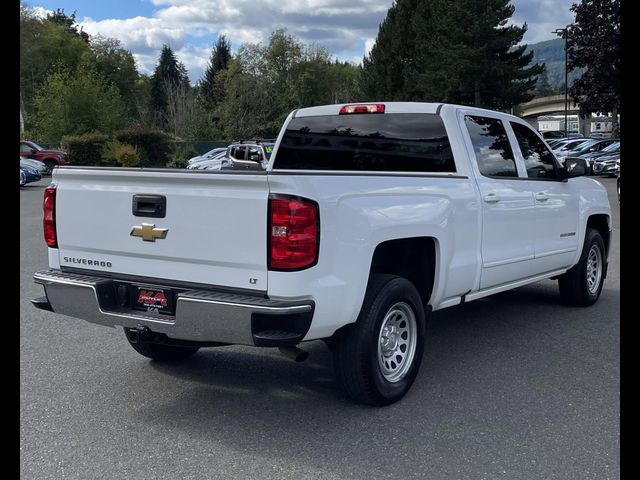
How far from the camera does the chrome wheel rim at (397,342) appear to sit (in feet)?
15.8

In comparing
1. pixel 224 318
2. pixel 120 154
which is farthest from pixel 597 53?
pixel 224 318

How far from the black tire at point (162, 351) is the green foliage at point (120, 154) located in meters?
30.6

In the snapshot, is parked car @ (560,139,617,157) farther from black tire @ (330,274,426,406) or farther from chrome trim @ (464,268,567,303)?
black tire @ (330,274,426,406)

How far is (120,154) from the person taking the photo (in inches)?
1423

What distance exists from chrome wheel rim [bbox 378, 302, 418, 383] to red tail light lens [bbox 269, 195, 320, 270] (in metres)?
0.97

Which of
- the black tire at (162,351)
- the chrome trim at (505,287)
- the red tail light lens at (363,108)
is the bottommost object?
the black tire at (162,351)

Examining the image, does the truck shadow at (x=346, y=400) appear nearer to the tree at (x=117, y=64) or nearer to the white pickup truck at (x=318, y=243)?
the white pickup truck at (x=318, y=243)

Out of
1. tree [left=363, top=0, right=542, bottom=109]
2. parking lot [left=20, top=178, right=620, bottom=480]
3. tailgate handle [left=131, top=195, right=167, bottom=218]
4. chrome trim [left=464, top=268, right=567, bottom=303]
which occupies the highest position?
tree [left=363, top=0, right=542, bottom=109]

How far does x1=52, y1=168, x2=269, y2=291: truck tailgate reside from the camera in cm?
408

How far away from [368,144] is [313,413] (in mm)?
2504

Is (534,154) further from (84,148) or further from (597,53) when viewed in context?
(597,53)

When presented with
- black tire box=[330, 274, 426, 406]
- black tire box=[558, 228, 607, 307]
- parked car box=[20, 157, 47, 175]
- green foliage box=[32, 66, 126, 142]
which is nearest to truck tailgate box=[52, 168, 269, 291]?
black tire box=[330, 274, 426, 406]

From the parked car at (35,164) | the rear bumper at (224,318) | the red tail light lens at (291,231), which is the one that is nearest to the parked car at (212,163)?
the parked car at (35,164)

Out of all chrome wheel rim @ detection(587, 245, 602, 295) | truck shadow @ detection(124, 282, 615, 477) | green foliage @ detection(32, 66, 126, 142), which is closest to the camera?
truck shadow @ detection(124, 282, 615, 477)
